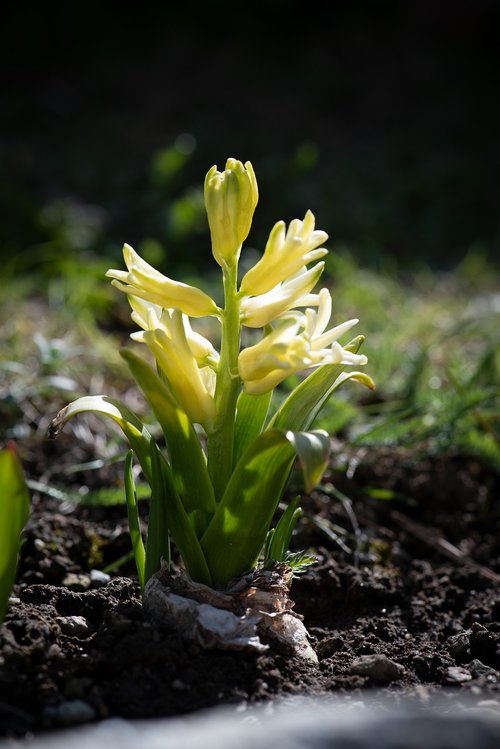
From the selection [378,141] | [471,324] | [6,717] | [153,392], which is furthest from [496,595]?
[378,141]

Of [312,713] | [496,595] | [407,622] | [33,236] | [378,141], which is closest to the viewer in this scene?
[312,713]

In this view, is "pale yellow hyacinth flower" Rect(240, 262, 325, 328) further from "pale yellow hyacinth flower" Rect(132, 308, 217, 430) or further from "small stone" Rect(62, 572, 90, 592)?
"small stone" Rect(62, 572, 90, 592)

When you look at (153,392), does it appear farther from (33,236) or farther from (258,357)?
(33,236)

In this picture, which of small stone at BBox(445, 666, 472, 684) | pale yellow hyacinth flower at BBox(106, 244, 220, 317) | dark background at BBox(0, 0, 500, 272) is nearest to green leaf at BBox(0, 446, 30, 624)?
pale yellow hyacinth flower at BBox(106, 244, 220, 317)

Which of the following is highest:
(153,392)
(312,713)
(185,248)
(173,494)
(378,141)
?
(378,141)

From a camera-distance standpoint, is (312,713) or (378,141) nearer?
(312,713)

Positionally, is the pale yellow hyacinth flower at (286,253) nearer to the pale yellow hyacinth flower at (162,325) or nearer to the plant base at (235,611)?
the pale yellow hyacinth flower at (162,325)

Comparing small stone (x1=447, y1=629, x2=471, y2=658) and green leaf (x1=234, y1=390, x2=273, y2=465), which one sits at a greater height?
green leaf (x1=234, y1=390, x2=273, y2=465)

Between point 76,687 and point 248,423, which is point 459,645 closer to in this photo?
point 248,423
